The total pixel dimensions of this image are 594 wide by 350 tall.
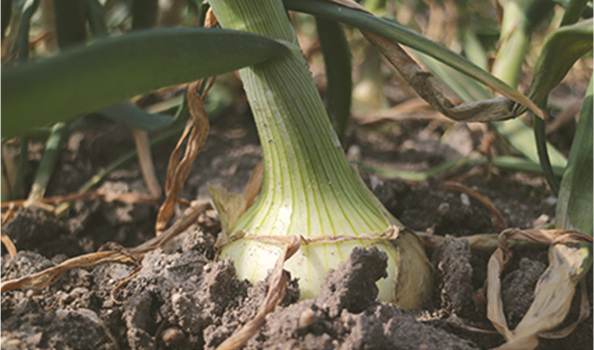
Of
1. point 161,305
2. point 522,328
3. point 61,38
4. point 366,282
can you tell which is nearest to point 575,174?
point 522,328

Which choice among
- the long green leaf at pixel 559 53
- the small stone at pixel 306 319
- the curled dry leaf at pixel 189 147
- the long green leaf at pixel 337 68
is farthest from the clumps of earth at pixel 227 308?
the long green leaf at pixel 337 68

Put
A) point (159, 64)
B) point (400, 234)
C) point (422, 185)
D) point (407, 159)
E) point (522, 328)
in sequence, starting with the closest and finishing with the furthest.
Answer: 1. point (159, 64)
2. point (522, 328)
3. point (400, 234)
4. point (422, 185)
5. point (407, 159)

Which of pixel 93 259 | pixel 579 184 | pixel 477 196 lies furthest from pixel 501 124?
pixel 93 259

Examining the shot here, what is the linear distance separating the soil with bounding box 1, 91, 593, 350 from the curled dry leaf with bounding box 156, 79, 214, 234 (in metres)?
0.06

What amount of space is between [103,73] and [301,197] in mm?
356

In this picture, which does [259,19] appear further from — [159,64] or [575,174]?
[575,174]

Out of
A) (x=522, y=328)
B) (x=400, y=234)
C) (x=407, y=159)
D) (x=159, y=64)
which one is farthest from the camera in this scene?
(x=407, y=159)

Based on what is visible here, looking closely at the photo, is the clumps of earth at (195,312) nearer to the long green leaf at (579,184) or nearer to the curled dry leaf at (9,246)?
the curled dry leaf at (9,246)

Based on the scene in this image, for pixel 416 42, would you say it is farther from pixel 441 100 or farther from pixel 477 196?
pixel 477 196

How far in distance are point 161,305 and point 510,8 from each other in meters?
0.99

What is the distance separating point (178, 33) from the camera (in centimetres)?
45

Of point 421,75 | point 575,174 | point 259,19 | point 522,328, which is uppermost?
point 259,19

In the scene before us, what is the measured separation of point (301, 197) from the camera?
68cm

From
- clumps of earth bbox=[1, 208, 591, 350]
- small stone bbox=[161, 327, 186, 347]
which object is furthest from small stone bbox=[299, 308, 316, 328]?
small stone bbox=[161, 327, 186, 347]
